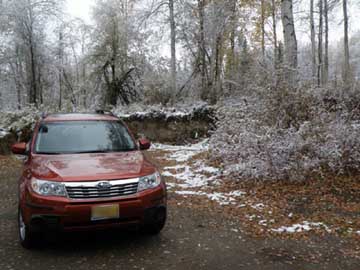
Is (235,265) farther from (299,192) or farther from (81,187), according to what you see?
(299,192)

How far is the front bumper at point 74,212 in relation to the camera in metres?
3.82

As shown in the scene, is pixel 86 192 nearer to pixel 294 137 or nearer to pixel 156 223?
pixel 156 223

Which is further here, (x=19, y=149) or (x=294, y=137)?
(x=294, y=137)

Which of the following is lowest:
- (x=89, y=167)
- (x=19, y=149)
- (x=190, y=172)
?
(x=190, y=172)

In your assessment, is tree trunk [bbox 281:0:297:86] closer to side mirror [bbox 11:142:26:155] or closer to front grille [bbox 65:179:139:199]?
front grille [bbox 65:179:139:199]

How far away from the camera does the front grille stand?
388 cm

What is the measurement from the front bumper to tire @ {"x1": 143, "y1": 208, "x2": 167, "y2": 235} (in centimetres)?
17

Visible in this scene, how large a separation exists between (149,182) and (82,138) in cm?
143

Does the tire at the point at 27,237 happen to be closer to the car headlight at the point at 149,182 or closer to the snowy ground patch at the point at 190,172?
the car headlight at the point at 149,182

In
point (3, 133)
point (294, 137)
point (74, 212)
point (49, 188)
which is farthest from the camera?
point (3, 133)

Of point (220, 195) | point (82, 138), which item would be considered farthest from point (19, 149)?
point (220, 195)

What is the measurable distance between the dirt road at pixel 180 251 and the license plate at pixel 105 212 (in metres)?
0.48

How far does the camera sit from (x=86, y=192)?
3900 mm

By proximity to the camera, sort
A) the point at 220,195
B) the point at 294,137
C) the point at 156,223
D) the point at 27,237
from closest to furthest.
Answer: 1. the point at 27,237
2. the point at 156,223
3. the point at 220,195
4. the point at 294,137
